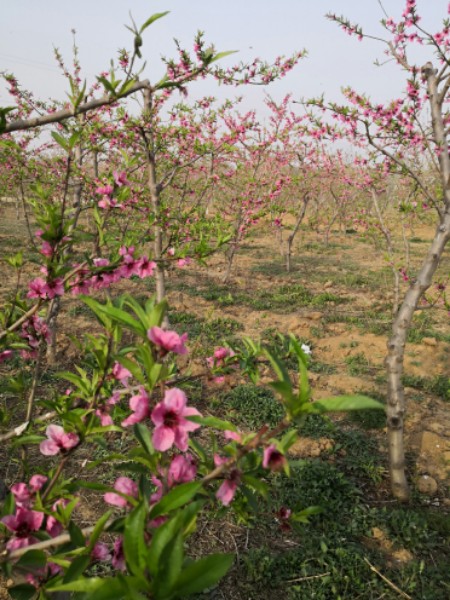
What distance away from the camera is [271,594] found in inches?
96.0

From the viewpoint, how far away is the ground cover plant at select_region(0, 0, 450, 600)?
0.94 metres

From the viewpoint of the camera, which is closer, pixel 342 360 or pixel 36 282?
pixel 36 282

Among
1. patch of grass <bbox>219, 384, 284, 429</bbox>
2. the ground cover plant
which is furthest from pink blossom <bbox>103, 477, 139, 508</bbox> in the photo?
patch of grass <bbox>219, 384, 284, 429</bbox>

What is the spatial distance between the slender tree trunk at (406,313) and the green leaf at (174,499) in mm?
2579

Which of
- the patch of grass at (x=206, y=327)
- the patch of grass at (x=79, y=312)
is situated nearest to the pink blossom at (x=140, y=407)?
the patch of grass at (x=206, y=327)

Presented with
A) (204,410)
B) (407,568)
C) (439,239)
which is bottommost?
(407,568)

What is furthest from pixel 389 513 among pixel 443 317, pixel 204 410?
pixel 443 317

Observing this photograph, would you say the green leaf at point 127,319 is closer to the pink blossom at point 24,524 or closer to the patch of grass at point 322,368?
the pink blossom at point 24,524

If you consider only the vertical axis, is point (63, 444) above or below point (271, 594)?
above

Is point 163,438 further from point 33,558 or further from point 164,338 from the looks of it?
point 33,558

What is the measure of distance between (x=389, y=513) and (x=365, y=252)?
12.9 metres

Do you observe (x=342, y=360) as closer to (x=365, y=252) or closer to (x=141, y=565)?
(x=141, y=565)

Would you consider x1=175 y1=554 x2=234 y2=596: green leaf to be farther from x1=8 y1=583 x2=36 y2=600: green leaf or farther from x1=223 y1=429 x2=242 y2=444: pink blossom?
x1=8 y1=583 x2=36 y2=600: green leaf

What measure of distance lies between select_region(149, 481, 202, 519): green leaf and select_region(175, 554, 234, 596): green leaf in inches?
6.5
